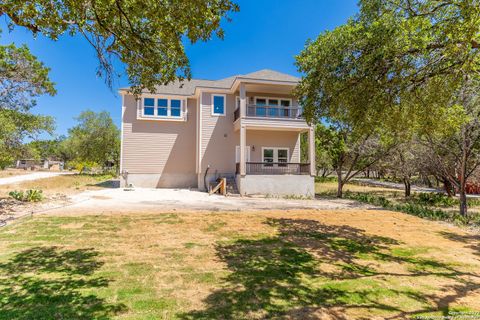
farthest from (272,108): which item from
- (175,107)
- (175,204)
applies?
(175,204)

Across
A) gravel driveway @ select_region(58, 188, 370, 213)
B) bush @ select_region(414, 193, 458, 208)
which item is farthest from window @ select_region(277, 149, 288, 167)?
bush @ select_region(414, 193, 458, 208)

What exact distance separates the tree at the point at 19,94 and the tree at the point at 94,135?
23.5m

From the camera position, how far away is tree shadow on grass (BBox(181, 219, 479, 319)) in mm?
3246

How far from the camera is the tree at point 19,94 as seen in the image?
9.91 metres

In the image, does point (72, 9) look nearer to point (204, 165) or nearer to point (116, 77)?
point (116, 77)

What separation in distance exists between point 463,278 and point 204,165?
15774 mm

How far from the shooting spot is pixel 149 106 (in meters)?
19.5

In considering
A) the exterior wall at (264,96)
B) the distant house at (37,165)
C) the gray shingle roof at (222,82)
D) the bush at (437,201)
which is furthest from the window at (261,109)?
the distant house at (37,165)

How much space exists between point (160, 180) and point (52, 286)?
53.4 feet

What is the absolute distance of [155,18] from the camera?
15.3 feet

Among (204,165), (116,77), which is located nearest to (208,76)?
(204,165)

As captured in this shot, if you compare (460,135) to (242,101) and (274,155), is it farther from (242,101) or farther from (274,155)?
(242,101)

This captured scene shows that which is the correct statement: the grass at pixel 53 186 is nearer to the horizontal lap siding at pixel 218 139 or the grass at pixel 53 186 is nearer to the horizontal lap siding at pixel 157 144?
the horizontal lap siding at pixel 157 144

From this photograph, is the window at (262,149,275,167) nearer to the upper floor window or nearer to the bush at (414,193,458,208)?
the upper floor window
